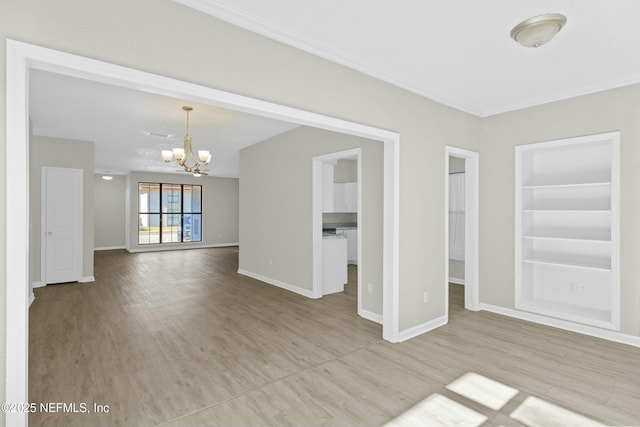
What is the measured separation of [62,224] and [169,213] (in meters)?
5.80

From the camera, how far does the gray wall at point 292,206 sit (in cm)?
422

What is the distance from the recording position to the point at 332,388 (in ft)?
8.36

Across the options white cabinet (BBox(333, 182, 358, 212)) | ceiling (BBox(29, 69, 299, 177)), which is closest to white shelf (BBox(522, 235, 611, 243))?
ceiling (BBox(29, 69, 299, 177))

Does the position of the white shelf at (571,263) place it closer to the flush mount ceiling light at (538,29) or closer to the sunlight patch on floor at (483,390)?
the sunlight patch on floor at (483,390)

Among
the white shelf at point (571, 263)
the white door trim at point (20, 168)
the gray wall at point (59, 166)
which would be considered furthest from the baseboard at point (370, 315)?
the gray wall at point (59, 166)

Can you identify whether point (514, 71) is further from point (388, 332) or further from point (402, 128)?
point (388, 332)

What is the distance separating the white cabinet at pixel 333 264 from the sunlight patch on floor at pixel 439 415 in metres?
3.09

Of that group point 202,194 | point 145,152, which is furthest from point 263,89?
point 202,194

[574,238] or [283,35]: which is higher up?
[283,35]

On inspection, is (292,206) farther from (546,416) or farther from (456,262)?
(546,416)

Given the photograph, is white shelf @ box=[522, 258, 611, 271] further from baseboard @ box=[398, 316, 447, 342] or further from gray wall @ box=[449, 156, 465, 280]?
gray wall @ box=[449, 156, 465, 280]

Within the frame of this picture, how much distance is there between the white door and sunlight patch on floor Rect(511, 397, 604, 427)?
7.20m

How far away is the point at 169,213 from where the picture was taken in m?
11.9

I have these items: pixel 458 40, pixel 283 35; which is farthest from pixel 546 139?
pixel 283 35
